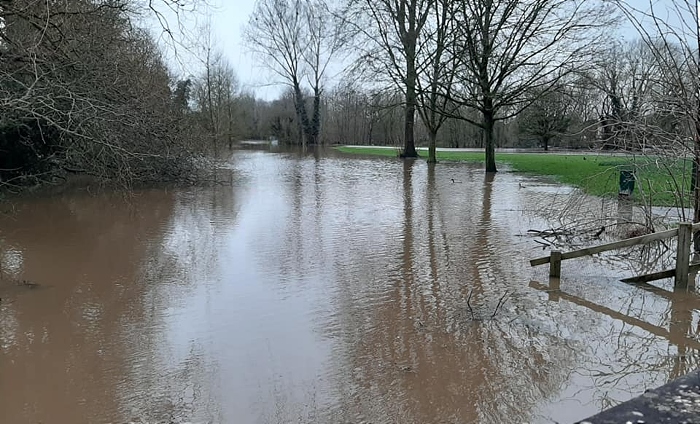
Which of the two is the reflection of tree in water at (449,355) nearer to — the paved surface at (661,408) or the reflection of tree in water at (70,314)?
the reflection of tree in water at (70,314)

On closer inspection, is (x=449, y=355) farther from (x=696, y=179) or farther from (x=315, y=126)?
(x=315, y=126)

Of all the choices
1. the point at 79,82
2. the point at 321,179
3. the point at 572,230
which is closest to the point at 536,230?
the point at 572,230

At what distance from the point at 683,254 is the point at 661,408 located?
19.2 ft

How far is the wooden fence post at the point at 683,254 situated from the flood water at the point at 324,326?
0.23 meters

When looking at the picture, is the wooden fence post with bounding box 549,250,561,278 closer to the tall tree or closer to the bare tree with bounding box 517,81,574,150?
the tall tree

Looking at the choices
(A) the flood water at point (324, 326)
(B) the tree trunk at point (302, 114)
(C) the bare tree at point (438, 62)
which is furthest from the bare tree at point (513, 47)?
(B) the tree trunk at point (302, 114)

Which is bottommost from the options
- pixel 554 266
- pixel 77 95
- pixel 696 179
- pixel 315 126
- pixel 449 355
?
pixel 449 355

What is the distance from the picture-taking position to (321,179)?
21094mm

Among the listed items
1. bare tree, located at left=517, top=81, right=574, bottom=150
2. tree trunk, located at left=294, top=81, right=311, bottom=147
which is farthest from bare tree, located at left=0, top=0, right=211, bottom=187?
tree trunk, located at left=294, top=81, right=311, bottom=147

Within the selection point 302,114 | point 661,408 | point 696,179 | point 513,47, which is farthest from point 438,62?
point 302,114

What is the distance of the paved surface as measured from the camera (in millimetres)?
1334

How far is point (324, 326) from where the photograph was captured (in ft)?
17.7

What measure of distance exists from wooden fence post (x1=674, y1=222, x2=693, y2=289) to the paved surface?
546 centimetres

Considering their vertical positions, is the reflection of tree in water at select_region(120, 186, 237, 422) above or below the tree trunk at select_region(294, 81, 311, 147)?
below
